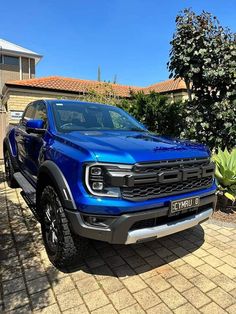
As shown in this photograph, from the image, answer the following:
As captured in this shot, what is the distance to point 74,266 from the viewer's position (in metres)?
3.20

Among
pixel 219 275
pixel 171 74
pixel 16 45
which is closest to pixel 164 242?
pixel 219 275

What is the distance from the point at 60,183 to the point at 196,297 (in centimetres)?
172

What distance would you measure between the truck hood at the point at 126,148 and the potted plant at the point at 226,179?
5.88 ft

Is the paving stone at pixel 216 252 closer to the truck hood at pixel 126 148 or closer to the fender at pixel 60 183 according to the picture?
the truck hood at pixel 126 148

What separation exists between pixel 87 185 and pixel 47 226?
43.4 inches

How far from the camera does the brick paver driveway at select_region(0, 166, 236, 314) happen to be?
2.59m

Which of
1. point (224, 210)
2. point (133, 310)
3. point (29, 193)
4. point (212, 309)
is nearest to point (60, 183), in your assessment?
point (133, 310)

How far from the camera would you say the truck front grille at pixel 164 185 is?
2607 millimetres

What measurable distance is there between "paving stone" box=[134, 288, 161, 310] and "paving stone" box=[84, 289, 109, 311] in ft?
1.01

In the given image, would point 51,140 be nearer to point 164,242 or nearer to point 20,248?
point 20,248

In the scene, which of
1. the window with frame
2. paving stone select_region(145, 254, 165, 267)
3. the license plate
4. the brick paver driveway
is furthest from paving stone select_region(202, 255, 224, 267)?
the window with frame

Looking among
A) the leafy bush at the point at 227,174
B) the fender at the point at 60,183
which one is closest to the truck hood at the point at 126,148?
the fender at the point at 60,183

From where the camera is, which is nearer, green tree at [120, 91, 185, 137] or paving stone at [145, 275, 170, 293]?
paving stone at [145, 275, 170, 293]

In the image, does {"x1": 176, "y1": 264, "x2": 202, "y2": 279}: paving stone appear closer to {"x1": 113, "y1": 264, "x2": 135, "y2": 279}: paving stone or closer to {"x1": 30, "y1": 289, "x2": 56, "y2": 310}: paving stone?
{"x1": 113, "y1": 264, "x2": 135, "y2": 279}: paving stone
